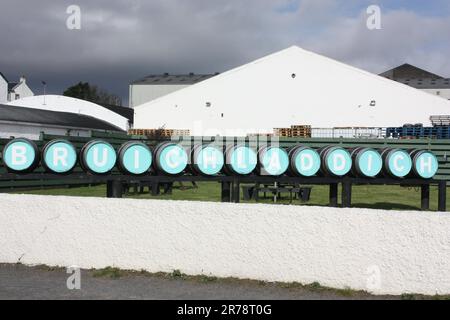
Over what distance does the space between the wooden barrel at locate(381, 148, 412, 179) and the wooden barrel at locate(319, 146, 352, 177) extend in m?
0.80

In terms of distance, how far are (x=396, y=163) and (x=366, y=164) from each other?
660 millimetres

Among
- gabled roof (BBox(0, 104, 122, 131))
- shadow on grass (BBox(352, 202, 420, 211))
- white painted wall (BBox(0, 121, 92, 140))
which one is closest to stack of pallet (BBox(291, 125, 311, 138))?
gabled roof (BBox(0, 104, 122, 131))

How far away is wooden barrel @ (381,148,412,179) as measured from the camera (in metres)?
10.4

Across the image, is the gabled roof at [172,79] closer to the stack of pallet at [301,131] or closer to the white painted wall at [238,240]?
the stack of pallet at [301,131]

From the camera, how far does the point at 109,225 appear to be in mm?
7910

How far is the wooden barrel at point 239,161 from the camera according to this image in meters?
9.69

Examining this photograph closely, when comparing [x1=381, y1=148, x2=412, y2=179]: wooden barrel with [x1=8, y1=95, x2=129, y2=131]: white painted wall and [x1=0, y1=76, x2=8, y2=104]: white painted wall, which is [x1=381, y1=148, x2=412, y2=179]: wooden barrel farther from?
[x1=0, y1=76, x2=8, y2=104]: white painted wall

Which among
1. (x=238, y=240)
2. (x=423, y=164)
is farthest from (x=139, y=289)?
(x=423, y=164)

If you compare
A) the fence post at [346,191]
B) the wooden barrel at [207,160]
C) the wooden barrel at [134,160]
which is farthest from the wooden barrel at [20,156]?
the fence post at [346,191]

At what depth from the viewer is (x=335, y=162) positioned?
10094mm

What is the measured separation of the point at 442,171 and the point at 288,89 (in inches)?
701
